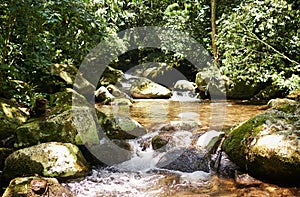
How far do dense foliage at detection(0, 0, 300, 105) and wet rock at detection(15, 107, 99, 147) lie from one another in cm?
137

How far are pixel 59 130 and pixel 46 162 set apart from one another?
2.29 feet

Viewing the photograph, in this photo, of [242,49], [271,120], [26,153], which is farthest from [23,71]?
[242,49]

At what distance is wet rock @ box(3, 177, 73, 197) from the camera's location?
9.48 ft

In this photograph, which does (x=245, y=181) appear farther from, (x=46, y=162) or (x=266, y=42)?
(x=266, y=42)

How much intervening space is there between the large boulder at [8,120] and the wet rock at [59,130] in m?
0.45

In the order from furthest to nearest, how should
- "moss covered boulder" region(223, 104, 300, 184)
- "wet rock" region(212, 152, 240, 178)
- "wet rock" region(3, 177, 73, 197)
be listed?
1. "wet rock" region(212, 152, 240, 178)
2. "moss covered boulder" region(223, 104, 300, 184)
3. "wet rock" region(3, 177, 73, 197)

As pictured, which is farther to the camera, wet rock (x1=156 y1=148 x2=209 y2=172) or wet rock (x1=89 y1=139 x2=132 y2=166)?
wet rock (x1=89 y1=139 x2=132 y2=166)

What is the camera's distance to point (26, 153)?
3.77m

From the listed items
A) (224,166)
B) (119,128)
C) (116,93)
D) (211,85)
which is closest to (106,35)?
(119,128)

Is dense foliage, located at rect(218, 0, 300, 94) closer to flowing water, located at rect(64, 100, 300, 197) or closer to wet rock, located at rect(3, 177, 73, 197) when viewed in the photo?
flowing water, located at rect(64, 100, 300, 197)

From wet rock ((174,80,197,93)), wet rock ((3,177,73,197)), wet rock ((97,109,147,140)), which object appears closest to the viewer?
wet rock ((3,177,73,197))

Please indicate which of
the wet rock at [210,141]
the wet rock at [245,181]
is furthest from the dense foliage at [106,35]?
the wet rock at [245,181]

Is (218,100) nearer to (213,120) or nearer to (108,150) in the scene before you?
(213,120)

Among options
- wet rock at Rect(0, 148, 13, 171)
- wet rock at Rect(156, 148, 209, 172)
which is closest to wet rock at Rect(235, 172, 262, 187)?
wet rock at Rect(156, 148, 209, 172)
